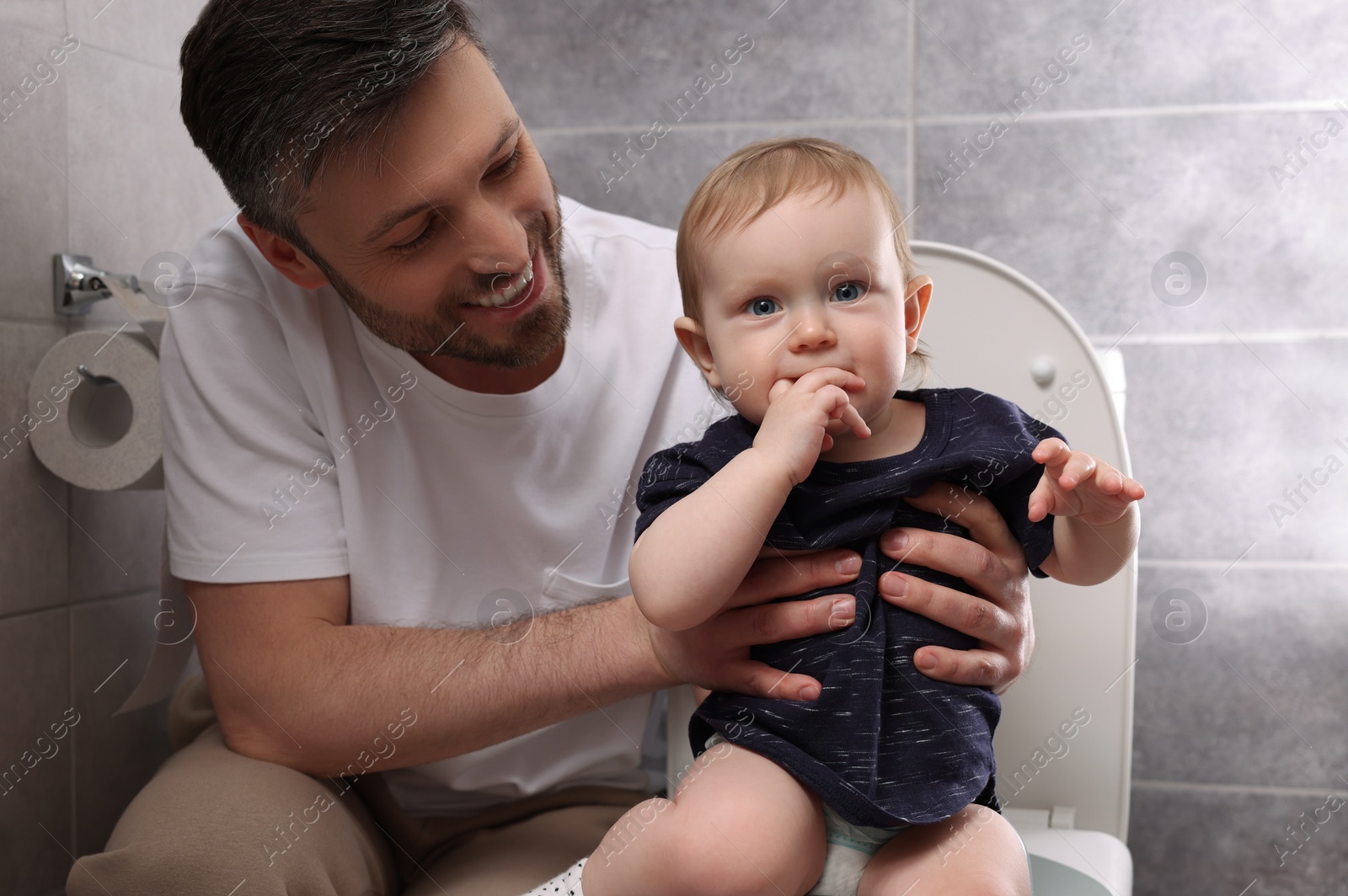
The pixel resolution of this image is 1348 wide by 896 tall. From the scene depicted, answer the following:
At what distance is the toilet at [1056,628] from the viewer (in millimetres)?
1082

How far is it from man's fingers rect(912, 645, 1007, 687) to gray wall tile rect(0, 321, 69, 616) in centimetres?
101

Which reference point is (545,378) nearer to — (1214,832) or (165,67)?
(165,67)

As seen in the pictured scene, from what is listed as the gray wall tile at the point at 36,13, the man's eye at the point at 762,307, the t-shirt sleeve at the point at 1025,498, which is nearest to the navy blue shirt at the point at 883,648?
the t-shirt sleeve at the point at 1025,498

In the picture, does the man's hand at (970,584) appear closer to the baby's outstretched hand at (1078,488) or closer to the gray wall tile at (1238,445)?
the baby's outstretched hand at (1078,488)

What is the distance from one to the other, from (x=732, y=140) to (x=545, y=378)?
20.9 inches

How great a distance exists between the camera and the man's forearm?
968 millimetres

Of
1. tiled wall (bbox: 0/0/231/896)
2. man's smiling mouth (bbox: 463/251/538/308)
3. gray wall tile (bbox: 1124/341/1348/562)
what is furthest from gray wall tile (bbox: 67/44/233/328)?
gray wall tile (bbox: 1124/341/1348/562)

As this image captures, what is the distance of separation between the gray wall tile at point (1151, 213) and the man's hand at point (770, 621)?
0.77 m

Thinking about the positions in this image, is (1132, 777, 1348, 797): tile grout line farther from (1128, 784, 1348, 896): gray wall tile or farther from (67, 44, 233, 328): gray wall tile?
(67, 44, 233, 328): gray wall tile

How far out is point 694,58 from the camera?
1.46 metres

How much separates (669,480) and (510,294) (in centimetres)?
28

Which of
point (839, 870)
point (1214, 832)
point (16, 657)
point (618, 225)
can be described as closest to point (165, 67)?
point (618, 225)

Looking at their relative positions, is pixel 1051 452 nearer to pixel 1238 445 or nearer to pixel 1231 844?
pixel 1238 445

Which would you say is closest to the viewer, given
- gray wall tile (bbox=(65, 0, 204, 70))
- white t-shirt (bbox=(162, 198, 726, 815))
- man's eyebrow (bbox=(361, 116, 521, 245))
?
man's eyebrow (bbox=(361, 116, 521, 245))
